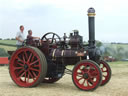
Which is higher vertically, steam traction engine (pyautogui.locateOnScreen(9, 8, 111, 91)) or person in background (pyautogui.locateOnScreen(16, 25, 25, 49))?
person in background (pyautogui.locateOnScreen(16, 25, 25, 49))

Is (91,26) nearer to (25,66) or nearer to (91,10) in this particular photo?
(91,10)

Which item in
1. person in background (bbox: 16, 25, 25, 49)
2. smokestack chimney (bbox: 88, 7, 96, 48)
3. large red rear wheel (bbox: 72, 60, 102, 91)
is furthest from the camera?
person in background (bbox: 16, 25, 25, 49)

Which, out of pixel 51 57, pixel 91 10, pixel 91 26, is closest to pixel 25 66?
pixel 51 57

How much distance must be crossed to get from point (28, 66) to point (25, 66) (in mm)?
96

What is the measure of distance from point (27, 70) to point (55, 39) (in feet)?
4.38

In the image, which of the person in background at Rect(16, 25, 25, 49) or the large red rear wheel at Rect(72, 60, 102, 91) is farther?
the person in background at Rect(16, 25, 25, 49)

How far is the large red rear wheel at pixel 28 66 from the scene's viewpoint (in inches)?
282

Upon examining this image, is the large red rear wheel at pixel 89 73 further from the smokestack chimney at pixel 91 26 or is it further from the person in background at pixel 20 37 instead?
the person in background at pixel 20 37

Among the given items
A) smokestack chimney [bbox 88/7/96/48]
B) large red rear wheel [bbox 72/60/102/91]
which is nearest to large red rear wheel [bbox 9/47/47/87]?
large red rear wheel [bbox 72/60/102/91]

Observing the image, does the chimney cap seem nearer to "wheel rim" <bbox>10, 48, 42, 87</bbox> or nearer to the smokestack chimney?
the smokestack chimney

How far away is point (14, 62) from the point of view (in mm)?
7660

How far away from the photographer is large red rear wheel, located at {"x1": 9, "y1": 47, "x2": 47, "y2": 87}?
7.15 m

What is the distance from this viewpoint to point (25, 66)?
24.4 feet

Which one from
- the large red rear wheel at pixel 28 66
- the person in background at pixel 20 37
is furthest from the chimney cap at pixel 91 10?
the person in background at pixel 20 37
